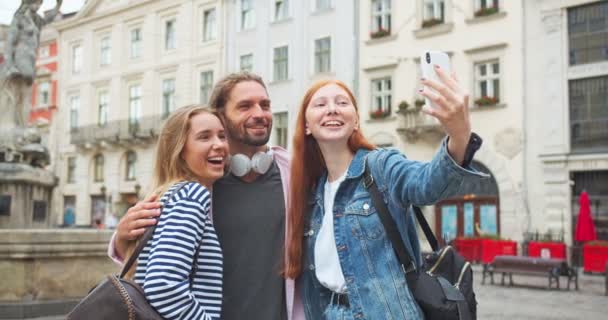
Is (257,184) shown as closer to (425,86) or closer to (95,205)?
(425,86)

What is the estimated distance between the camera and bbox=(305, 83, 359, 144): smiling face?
225 cm

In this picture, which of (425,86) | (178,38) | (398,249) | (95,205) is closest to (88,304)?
(398,249)

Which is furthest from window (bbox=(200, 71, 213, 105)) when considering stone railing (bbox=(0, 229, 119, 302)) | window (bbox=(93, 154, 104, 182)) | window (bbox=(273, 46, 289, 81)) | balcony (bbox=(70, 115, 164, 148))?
stone railing (bbox=(0, 229, 119, 302))

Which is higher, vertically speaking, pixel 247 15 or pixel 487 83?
pixel 247 15

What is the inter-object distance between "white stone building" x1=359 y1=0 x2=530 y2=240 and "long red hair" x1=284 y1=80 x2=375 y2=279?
1826cm

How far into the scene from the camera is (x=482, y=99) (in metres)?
20.5

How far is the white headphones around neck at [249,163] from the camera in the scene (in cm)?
254

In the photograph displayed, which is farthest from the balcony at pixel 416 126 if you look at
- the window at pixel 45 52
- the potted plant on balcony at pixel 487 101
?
the window at pixel 45 52

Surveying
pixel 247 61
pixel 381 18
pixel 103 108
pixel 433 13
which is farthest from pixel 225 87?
pixel 103 108

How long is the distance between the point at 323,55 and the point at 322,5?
85.8 inches

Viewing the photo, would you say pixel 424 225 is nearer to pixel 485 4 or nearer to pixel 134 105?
pixel 485 4

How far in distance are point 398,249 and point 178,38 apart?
1207 inches

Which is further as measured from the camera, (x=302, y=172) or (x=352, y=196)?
(x=302, y=172)

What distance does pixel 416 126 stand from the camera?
71.5ft
